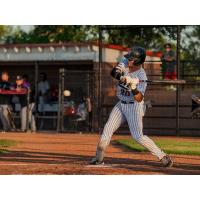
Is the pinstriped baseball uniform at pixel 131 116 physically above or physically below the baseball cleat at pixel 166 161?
above

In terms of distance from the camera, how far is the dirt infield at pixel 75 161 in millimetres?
11809

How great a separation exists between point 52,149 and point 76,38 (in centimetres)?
2541

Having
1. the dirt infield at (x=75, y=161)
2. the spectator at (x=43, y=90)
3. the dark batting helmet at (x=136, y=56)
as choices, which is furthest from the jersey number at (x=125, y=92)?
the spectator at (x=43, y=90)

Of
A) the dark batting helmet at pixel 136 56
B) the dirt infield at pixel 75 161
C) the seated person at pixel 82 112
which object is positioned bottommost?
the dirt infield at pixel 75 161

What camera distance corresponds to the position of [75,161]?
1375cm

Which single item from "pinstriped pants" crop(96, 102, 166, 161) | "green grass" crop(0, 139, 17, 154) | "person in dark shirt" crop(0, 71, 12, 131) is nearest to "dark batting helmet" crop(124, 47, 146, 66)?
"pinstriped pants" crop(96, 102, 166, 161)

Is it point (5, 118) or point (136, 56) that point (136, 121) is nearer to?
point (136, 56)

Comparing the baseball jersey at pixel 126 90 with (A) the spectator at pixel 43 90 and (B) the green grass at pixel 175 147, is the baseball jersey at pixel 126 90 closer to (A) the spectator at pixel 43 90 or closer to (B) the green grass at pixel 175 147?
(B) the green grass at pixel 175 147

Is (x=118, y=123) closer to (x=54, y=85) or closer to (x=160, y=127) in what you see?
(x=160, y=127)

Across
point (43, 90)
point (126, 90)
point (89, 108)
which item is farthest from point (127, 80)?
point (43, 90)

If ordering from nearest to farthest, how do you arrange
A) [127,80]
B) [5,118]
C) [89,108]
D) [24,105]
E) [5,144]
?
[127,80]
[5,144]
[24,105]
[89,108]
[5,118]

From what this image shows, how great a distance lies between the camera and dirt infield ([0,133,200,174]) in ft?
38.7

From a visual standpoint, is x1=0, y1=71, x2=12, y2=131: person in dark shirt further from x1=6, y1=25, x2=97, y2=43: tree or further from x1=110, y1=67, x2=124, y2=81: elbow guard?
x1=6, y1=25, x2=97, y2=43: tree

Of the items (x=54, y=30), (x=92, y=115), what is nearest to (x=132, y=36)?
(x=92, y=115)
